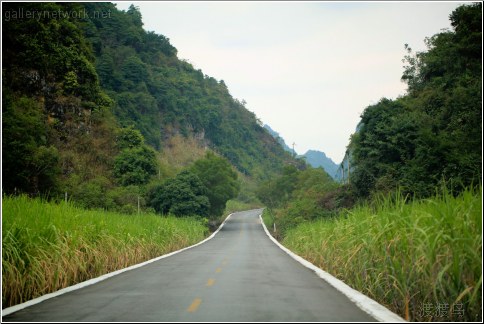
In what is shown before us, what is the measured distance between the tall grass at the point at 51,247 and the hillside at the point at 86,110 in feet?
67.6

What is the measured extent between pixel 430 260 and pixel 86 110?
188 ft

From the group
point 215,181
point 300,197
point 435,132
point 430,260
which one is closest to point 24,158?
point 435,132

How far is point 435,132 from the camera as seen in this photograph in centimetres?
3052

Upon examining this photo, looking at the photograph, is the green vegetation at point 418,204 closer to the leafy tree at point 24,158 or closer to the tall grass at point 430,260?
the tall grass at point 430,260

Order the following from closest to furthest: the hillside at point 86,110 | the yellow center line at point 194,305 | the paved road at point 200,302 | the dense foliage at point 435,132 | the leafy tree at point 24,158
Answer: the paved road at point 200,302 → the yellow center line at point 194,305 → the dense foliage at point 435,132 → the leafy tree at point 24,158 → the hillside at point 86,110

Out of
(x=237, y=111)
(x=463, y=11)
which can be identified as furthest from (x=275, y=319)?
(x=237, y=111)

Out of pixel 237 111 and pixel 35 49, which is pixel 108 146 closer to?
pixel 35 49

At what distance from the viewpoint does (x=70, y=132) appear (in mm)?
55812

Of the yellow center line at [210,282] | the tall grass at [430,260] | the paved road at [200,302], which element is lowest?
the yellow center line at [210,282]

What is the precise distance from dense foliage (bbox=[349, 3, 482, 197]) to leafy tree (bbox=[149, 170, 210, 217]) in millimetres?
24083

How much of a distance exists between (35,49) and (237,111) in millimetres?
118426

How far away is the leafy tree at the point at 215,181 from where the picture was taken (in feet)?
213

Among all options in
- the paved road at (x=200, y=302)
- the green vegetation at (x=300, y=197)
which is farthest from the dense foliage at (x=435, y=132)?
the paved road at (x=200, y=302)

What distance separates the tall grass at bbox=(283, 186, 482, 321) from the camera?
6211 mm
